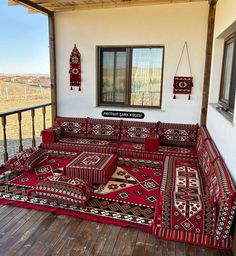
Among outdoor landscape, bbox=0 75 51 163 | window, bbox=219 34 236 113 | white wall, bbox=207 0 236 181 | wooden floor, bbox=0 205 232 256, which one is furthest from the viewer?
outdoor landscape, bbox=0 75 51 163

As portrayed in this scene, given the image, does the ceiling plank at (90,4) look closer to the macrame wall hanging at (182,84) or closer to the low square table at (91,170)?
the macrame wall hanging at (182,84)

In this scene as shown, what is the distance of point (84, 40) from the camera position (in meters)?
4.56

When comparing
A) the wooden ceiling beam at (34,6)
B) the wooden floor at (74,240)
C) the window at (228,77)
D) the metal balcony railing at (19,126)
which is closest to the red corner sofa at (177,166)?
the wooden floor at (74,240)

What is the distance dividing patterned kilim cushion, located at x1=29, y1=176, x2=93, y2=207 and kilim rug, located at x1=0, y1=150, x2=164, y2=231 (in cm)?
6

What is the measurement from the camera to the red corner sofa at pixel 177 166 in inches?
79.0

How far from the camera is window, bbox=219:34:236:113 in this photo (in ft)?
9.26

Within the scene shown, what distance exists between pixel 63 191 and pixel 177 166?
1.41 m

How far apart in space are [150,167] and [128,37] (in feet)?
7.71

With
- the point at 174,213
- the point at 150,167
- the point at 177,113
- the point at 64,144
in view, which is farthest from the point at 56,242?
the point at 177,113

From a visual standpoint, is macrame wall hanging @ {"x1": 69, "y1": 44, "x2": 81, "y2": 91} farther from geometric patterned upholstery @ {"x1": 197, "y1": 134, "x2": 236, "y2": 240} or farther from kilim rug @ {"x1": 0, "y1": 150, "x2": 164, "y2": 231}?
geometric patterned upholstery @ {"x1": 197, "y1": 134, "x2": 236, "y2": 240}

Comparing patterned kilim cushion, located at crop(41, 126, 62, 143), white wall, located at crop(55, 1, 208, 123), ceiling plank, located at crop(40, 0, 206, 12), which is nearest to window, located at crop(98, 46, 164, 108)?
white wall, located at crop(55, 1, 208, 123)

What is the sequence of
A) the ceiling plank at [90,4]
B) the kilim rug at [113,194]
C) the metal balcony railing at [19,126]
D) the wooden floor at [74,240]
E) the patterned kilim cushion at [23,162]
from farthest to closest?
the ceiling plank at [90,4], the metal balcony railing at [19,126], the patterned kilim cushion at [23,162], the kilim rug at [113,194], the wooden floor at [74,240]

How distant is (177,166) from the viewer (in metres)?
3.00

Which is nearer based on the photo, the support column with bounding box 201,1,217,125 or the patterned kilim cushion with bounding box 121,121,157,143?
the support column with bounding box 201,1,217,125
